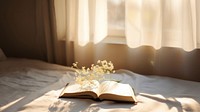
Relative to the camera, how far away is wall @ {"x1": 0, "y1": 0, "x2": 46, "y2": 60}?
9.04 feet

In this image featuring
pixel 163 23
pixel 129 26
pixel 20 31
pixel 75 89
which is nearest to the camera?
pixel 75 89

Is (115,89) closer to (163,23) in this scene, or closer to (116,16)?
(163,23)

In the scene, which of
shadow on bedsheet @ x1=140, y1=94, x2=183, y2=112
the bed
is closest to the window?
the bed

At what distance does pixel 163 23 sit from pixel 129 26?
0.28 metres

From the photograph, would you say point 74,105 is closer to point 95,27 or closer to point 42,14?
point 95,27

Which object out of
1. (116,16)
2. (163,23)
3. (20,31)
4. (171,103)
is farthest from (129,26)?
(20,31)

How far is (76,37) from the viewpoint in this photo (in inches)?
96.9

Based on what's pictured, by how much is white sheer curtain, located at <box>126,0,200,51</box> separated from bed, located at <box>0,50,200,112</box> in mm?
322

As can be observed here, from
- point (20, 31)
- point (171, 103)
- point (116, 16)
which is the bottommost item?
point (171, 103)

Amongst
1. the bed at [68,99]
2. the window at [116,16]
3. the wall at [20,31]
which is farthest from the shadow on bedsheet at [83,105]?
the wall at [20,31]

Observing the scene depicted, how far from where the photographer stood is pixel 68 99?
1.69 m

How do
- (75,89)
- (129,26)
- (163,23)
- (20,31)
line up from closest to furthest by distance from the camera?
(75,89) → (163,23) → (129,26) → (20,31)

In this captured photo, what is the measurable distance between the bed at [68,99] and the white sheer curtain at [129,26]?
11.3 inches

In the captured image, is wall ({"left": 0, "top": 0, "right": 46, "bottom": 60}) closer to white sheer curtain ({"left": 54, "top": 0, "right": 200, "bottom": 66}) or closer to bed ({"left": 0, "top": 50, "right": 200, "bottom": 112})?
white sheer curtain ({"left": 54, "top": 0, "right": 200, "bottom": 66})
